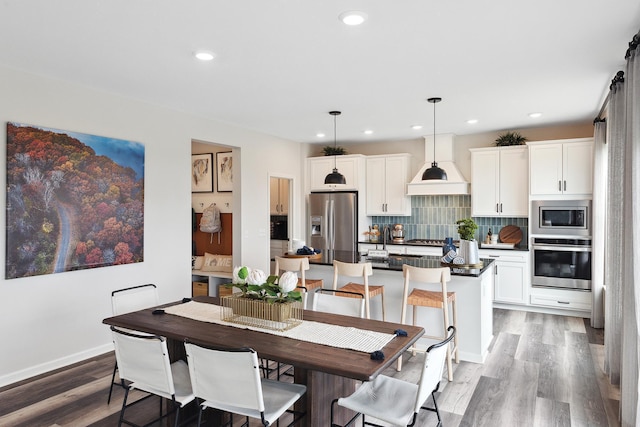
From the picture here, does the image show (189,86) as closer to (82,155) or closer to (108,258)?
(82,155)

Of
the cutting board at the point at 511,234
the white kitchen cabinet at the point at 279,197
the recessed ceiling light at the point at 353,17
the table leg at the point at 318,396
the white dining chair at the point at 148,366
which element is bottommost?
the table leg at the point at 318,396

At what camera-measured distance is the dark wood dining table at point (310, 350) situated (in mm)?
1956

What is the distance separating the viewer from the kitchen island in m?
3.98

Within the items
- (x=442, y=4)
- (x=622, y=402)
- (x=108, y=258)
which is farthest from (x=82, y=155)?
(x=622, y=402)

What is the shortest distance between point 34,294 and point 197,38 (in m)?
2.60

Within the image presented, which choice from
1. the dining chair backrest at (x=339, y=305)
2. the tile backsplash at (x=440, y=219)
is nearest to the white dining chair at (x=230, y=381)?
the dining chair backrest at (x=339, y=305)

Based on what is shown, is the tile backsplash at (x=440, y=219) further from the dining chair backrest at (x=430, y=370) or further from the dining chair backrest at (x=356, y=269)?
the dining chair backrest at (x=430, y=370)

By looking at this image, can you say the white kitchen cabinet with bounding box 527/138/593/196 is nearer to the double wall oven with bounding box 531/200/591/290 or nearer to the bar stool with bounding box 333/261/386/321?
the double wall oven with bounding box 531/200/591/290

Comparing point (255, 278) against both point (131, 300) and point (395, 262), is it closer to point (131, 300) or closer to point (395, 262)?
point (131, 300)

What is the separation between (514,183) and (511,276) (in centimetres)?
132

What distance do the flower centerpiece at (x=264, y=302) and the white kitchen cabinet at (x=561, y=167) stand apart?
4.52 metres

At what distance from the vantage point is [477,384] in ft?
11.4

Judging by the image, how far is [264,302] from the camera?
2.56 m

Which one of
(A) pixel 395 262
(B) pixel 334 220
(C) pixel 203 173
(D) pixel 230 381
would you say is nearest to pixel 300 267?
(A) pixel 395 262
